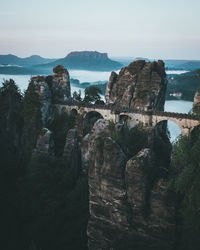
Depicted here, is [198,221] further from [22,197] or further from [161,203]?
[22,197]

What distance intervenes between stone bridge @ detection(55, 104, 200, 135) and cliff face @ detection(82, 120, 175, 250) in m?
24.3

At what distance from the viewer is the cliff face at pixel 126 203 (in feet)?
55.0

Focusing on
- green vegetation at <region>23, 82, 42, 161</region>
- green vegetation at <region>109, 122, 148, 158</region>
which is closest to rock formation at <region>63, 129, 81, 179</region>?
green vegetation at <region>23, 82, 42, 161</region>

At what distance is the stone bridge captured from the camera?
41156 millimetres

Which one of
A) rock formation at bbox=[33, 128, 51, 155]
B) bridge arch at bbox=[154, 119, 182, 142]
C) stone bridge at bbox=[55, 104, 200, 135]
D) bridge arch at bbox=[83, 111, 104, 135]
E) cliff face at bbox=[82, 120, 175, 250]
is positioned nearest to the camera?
cliff face at bbox=[82, 120, 175, 250]

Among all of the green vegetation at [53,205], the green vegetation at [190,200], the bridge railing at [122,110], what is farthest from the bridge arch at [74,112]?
the green vegetation at [190,200]

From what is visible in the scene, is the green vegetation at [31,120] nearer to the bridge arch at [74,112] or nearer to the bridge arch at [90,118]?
the bridge arch at [90,118]

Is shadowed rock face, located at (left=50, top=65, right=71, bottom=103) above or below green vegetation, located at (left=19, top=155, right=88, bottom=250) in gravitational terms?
above

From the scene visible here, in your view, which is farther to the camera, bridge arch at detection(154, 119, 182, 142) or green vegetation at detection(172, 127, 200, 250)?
bridge arch at detection(154, 119, 182, 142)

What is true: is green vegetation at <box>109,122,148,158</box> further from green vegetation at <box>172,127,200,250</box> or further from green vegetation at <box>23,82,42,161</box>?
green vegetation at <box>23,82,42,161</box>

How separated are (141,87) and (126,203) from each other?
29.7m

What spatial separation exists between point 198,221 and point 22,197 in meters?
18.5

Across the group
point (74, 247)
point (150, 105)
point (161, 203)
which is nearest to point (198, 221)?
point (161, 203)

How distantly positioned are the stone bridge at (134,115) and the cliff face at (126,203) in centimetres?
2432
